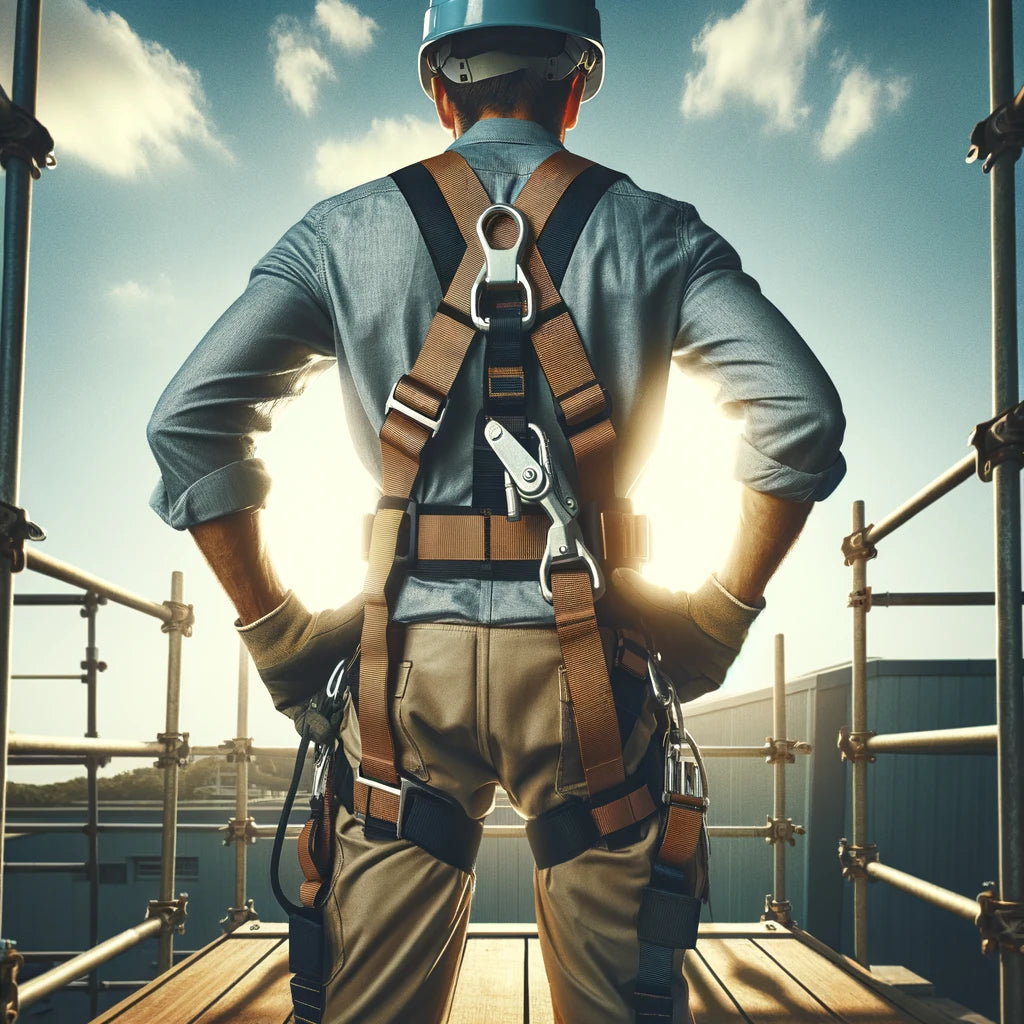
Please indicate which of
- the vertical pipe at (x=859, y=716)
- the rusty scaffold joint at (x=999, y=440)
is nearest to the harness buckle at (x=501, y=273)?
the rusty scaffold joint at (x=999, y=440)

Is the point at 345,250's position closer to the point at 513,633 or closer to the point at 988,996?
the point at 513,633

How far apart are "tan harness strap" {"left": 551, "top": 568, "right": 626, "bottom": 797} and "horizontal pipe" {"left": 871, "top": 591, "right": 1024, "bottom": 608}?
2242 mm

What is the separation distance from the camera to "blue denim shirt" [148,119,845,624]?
4.32 ft

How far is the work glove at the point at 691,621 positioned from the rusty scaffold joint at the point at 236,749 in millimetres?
3108

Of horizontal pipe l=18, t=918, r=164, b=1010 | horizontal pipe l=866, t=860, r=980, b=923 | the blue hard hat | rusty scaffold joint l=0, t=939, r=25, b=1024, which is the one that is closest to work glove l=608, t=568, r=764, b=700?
the blue hard hat

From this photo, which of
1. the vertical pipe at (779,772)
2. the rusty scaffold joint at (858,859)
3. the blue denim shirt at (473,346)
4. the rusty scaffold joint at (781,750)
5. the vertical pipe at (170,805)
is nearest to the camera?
the blue denim shirt at (473,346)

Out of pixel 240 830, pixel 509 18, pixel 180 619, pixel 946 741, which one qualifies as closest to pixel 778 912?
pixel 946 741

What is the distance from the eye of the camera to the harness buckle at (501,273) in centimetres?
125

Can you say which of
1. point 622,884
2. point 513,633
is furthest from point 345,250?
point 622,884

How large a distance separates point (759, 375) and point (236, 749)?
344 centimetres

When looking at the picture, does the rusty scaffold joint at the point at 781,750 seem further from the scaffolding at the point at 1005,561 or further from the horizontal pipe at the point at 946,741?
the scaffolding at the point at 1005,561

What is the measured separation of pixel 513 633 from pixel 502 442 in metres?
0.27

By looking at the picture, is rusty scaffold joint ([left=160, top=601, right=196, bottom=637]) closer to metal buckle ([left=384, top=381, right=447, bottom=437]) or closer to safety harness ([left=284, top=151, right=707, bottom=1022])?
safety harness ([left=284, top=151, right=707, bottom=1022])

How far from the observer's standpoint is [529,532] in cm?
127
